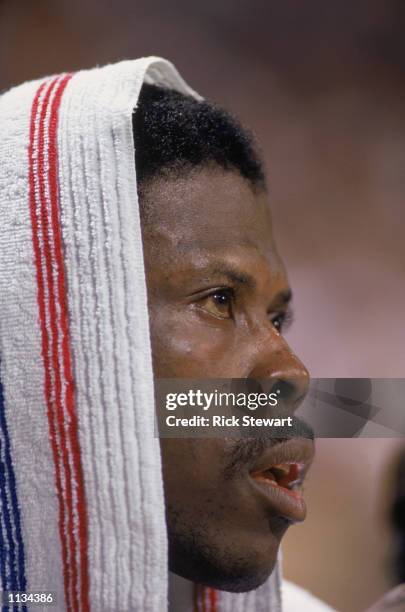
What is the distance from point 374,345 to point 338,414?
206 millimetres

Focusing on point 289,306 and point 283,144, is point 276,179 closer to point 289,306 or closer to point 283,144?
point 283,144

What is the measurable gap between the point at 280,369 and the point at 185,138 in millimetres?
218

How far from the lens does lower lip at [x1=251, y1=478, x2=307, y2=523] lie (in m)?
0.55

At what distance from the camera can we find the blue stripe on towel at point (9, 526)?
21.1 inches

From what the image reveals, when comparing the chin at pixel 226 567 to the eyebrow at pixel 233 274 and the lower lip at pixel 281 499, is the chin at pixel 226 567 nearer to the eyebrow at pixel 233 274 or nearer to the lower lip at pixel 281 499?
the lower lip at pixel 281 499

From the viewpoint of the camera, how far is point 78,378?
51 centimetres

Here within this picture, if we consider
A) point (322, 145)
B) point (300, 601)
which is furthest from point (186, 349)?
point (322, 145)

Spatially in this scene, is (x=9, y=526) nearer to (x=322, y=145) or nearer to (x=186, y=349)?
(x=186, y=349)

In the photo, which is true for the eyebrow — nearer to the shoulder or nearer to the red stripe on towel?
the red stripe on towel

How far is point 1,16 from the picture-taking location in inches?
36.5

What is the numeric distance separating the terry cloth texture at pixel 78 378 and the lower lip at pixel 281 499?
0.09 m

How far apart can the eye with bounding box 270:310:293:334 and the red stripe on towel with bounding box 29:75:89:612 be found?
0.21m

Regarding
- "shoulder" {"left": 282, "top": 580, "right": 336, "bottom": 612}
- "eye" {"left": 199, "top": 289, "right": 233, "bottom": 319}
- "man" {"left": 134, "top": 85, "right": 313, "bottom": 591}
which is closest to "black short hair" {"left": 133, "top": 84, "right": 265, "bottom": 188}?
"man" {"left": 134, "top": 85, "right": 313, "bottom": 591}

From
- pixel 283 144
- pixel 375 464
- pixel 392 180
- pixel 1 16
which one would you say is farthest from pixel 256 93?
pixel 375 464
